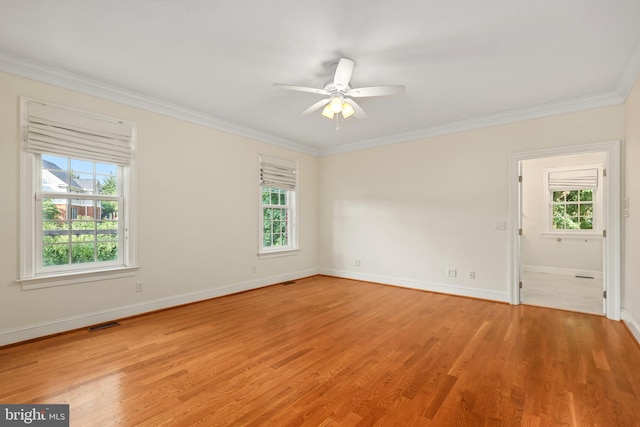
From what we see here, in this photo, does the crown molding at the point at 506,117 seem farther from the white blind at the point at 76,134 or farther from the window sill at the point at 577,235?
the white blind at the point at 76,134

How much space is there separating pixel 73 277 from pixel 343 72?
3451 millimetres

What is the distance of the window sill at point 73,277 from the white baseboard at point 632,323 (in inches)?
211

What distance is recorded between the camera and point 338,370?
7.89ft

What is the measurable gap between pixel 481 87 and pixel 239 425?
3.91m

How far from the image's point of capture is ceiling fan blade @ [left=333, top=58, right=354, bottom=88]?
2572 mm

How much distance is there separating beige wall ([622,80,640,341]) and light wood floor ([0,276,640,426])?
332mm

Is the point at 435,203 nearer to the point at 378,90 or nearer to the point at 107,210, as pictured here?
the point at 378,90

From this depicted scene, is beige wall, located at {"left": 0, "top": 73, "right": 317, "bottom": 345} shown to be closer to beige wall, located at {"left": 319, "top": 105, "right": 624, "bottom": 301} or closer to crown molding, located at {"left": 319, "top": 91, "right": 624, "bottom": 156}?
beige wall, located at {"left": 319, "top": 105, "right": 624, "bottom": 301}

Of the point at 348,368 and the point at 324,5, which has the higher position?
the point at 324,5

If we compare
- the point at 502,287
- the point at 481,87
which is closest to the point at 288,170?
the point at 481,87

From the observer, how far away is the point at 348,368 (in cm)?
244

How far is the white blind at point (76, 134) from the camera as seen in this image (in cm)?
301

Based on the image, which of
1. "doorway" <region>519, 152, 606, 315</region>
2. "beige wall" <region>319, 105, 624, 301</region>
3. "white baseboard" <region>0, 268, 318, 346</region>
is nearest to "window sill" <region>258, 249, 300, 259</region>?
"white baseboard" <region>0, 268, 318, 346</region>

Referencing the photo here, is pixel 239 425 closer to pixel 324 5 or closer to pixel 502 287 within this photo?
pixel 324 5
